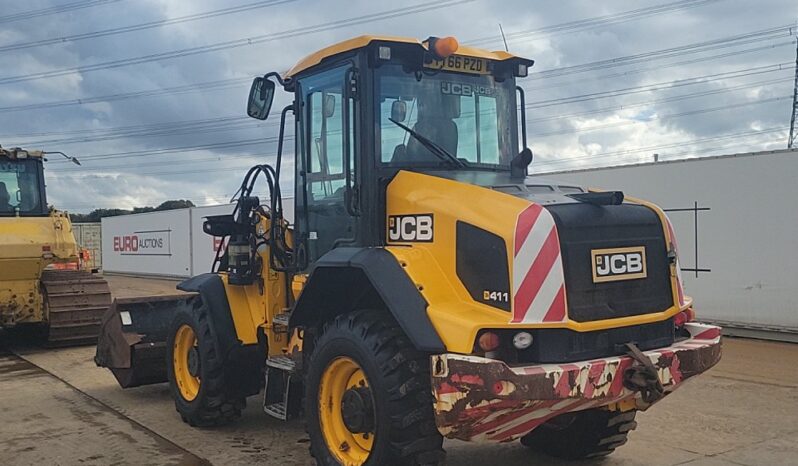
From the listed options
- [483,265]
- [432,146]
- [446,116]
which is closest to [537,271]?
[483,265]

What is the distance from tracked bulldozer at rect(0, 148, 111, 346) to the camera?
11328mm

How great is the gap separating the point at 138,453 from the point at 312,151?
2660mm

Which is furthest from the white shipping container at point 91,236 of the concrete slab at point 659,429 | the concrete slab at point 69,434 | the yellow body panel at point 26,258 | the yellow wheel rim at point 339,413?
the yellow wheel rim at point 339,413

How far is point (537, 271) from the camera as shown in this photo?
425cm

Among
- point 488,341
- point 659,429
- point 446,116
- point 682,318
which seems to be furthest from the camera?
point 659,429

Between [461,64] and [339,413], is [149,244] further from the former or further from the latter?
[339,413]

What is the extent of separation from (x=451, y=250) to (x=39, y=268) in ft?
28.9

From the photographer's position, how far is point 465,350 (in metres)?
4.07

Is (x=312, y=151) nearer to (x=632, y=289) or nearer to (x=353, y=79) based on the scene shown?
(x=353, y=79)

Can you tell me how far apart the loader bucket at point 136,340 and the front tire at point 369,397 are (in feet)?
10.00

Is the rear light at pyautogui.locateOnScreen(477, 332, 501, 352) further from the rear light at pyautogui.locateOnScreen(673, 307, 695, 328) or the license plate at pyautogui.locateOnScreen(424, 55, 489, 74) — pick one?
the license plate at pyautogui.locateOnScreen(424, 55, 489, 74)

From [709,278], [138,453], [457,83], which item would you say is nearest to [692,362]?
[457,83]

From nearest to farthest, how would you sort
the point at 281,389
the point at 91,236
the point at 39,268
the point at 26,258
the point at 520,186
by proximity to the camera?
the point at 520,186, the point at 281,389, the point at 26,258, the point at 39,268, the point at 91,236

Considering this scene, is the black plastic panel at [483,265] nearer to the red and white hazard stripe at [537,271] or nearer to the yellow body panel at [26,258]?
the red and white hazard stripe at [537,271]
